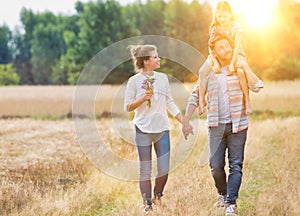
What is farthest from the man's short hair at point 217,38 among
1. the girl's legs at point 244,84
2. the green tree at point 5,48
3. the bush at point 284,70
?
the green tree at point 5,48

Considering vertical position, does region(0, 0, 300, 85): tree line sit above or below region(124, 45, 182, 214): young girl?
above

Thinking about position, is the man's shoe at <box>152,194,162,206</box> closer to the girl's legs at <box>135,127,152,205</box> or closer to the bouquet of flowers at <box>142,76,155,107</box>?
the girl's legs at <box>135,127,152,205</box>

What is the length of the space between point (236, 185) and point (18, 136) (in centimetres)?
800

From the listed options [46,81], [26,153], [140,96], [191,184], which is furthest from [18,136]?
[46,81]

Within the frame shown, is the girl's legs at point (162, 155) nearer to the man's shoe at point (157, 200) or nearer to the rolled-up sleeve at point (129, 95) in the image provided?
the man's shoe at point (157, 200)

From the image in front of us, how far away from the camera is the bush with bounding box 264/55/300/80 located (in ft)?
107

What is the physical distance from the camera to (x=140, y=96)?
15.4 ft

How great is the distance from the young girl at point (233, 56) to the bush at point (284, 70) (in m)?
28.9

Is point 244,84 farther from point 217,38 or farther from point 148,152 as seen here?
point 148,152

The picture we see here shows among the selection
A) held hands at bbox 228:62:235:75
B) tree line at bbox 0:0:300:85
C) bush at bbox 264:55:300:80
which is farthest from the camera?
tree line at bbox 0:0:300:85

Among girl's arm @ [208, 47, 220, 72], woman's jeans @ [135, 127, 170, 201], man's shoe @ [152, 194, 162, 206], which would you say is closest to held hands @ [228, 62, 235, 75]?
girl's arm @ [208, 47, 220, 72]

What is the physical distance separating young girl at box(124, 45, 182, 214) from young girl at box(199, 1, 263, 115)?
1.35 feet

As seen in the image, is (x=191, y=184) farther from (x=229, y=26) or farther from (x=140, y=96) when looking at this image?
(x=229, y=26)


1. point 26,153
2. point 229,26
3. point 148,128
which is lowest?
point 26,153
